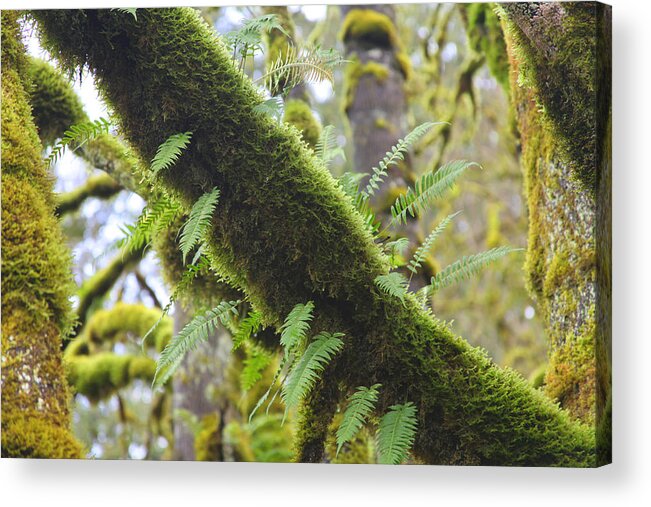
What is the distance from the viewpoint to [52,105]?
4203mm

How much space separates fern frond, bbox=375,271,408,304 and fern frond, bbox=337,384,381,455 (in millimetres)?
449

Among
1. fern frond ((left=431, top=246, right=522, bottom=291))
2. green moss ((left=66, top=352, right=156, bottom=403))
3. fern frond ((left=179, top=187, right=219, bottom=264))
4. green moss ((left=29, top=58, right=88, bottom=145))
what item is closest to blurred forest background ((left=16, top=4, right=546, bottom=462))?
green moss ((left=66, top=352, right=156, bottom=403))


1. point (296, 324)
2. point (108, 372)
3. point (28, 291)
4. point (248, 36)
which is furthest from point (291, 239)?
point (108, 372)

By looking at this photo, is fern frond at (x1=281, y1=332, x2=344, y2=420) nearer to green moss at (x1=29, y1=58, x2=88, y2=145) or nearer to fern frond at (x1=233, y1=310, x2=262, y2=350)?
fern frond at (x1=233, y1=310, x2=262, y2=350)

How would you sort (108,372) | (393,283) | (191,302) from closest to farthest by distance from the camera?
(393,283) < (191,302) < (108,372)

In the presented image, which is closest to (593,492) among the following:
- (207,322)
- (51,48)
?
(207,322)

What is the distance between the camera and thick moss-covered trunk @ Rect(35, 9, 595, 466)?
3.07 metres

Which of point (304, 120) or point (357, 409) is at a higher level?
point (304, 120)

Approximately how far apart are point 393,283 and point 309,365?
0.48 meters

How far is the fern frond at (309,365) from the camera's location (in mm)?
2973

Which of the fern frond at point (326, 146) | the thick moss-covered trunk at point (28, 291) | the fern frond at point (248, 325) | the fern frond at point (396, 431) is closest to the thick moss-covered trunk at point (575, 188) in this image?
the fern frond at point (396, 431)

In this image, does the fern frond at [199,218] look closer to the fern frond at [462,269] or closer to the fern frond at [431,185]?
the fern frond at [431,185]

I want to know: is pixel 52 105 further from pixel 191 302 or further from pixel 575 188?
pixel 575 188

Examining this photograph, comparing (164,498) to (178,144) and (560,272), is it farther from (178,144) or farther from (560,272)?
(560,272)
